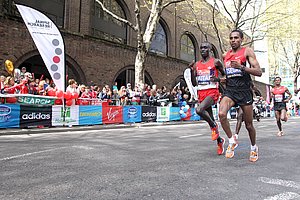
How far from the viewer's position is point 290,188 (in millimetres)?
2889

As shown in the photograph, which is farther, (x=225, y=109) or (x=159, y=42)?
(x=159, y=42)

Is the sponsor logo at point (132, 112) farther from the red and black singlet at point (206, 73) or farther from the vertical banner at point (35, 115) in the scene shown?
the red and black singlet at point (206, 73)

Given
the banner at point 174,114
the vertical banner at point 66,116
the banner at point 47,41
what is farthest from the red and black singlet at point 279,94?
the banner at point 47,41

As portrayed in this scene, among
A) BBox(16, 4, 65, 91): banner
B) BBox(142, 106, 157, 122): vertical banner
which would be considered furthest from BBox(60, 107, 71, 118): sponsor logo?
BBox(142, 106, 157, 122): vertical banner

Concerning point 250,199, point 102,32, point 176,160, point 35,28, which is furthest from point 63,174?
point 102,32

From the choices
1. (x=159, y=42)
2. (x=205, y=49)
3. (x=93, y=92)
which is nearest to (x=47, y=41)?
(x=93, y=92)

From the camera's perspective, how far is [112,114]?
38.9ft

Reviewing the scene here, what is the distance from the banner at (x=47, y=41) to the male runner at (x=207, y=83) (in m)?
6.66

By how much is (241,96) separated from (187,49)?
24.7 m

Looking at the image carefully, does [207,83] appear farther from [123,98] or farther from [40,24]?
[123,98]

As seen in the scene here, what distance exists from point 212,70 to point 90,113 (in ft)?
23.1

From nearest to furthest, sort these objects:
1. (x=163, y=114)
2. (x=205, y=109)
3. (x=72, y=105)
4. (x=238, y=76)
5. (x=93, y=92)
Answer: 1. (x=238, y=76)
2. (x=205, y=109)
3. (x=72, y=105)
4. (x=93, y=92)
5. (x=163, y=114)

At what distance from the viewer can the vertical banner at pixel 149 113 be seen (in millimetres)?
13438

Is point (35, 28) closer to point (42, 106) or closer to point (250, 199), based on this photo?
point (42, 106)
